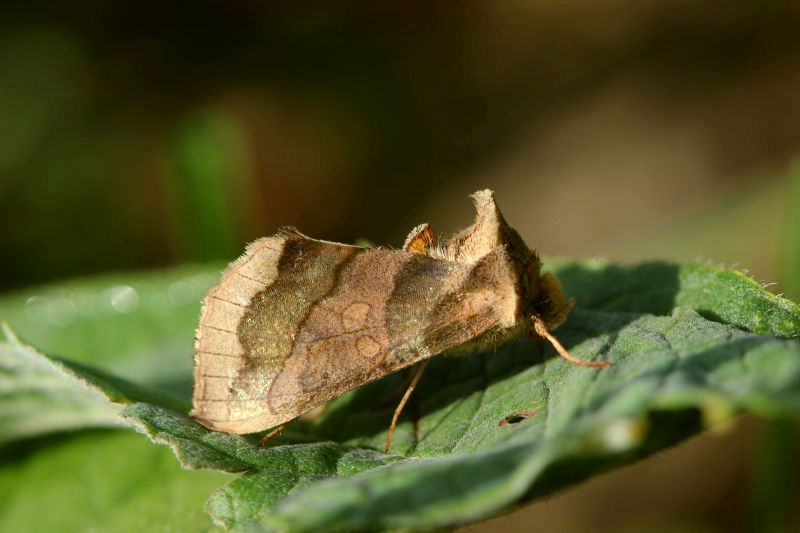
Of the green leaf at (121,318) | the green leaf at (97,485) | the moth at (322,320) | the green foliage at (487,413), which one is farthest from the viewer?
the green leaf at (121,318)

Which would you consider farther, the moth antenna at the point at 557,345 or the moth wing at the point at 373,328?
the moth wing at the point at 373,328

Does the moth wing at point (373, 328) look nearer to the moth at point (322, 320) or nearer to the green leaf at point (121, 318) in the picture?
the moth at point (322, 320)

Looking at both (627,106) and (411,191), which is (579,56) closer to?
(627,106)

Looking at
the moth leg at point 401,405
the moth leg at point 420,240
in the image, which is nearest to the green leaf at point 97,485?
the moth leg at point 401,405

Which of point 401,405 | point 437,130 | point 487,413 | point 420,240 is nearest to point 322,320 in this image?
point 401,405

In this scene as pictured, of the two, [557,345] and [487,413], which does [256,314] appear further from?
[557,345]

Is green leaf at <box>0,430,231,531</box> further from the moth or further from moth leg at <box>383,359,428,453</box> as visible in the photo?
moth leg at <box>383,359,428,453</box>
